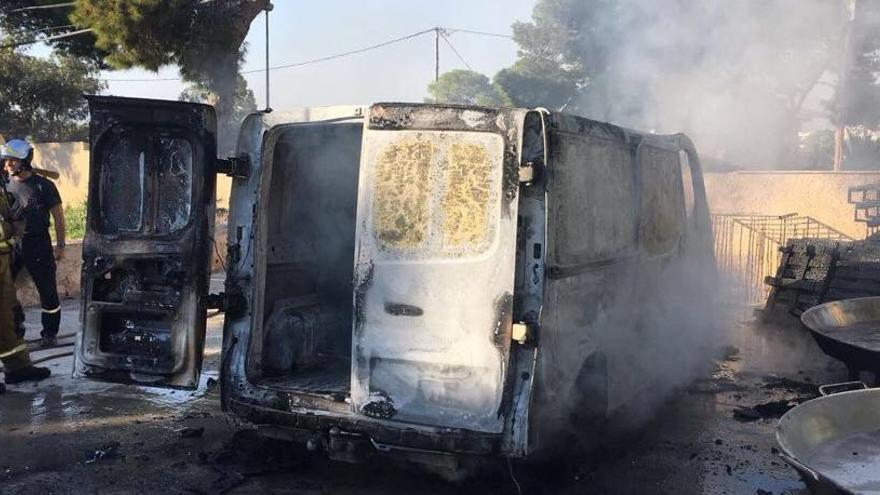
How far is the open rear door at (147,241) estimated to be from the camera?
3988mm

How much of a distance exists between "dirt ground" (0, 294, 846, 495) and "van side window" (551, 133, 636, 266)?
4.15 ft

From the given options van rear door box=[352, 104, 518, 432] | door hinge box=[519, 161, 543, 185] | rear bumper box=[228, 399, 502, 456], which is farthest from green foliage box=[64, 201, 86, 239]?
door hinge box=[519, 161, 543, 185]

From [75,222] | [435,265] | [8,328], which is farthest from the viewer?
[75,222]

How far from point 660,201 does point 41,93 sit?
980 inches

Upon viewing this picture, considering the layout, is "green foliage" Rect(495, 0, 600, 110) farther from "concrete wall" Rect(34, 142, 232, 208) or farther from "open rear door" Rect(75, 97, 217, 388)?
"open rear door" Rect(75, 97, 217, 388)

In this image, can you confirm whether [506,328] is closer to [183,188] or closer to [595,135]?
[595,135]

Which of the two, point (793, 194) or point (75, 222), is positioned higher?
point (793, 194)

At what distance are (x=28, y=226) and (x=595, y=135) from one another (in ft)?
17.6

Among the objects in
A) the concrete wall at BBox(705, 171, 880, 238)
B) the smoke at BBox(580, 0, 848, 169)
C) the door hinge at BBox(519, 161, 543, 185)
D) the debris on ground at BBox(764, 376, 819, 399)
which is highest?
the smoke at BBox(580, 0, 848, 169)

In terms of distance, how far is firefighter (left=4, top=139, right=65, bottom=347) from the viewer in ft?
20.9

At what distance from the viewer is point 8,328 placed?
5.63 metres

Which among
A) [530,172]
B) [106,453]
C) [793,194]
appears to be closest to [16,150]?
[106,453]

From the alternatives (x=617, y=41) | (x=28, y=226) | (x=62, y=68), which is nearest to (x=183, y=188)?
(x=28, y=226)

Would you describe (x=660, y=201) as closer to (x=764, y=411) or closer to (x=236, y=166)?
(x=764, y=411)
